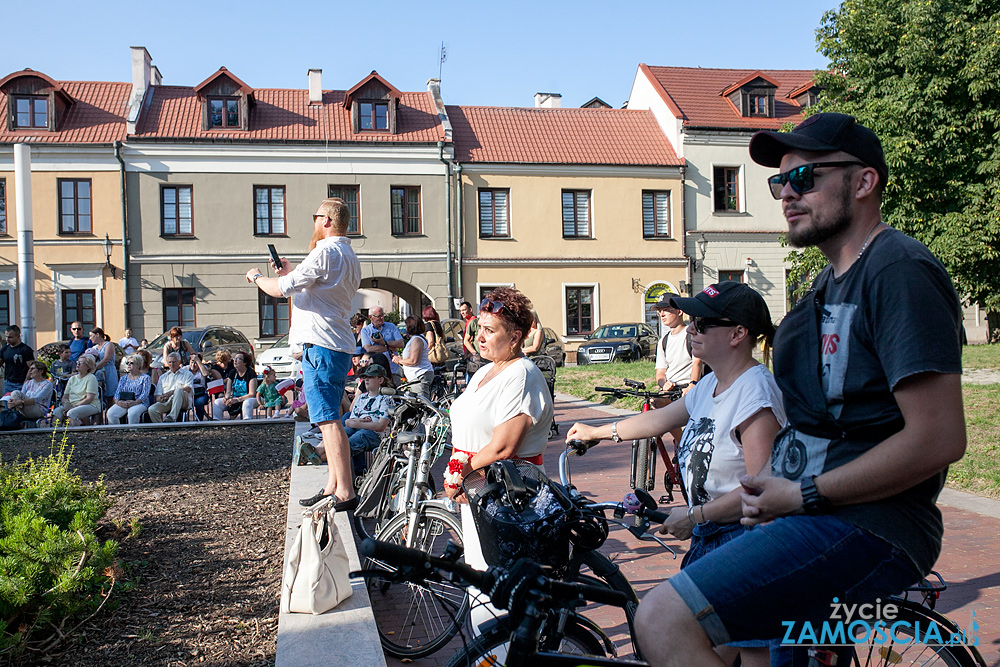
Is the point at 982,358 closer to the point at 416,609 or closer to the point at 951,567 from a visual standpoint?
the point at 951,567

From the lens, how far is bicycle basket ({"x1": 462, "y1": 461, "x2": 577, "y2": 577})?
2.48 meters

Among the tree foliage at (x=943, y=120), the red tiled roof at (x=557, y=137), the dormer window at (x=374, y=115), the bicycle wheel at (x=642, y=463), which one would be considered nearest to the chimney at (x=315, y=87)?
the dormer window at (x=374, y=115)

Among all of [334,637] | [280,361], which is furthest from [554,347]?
[334,637]

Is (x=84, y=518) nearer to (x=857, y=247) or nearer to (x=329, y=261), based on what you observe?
(x=329, y=261)

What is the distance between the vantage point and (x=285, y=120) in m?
31.4

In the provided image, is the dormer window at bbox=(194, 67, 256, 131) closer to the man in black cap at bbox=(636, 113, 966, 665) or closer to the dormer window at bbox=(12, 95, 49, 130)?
the dormer window at bbox=(12, 95, 49, 130)

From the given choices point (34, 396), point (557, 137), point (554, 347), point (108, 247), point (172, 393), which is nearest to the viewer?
point (34, 396)

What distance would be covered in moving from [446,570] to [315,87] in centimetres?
3320

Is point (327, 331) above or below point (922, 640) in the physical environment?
above

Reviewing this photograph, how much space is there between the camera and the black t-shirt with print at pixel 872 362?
176 centimetres

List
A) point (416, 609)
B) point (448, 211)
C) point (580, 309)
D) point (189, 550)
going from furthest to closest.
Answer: point (580, 309) → point (448, 211) → point (189, 550) → point (416, 609)

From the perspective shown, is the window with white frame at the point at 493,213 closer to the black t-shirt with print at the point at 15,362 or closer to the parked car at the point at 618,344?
the parked car at the point at 618,344

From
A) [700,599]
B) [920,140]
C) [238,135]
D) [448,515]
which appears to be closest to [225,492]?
[448,515]

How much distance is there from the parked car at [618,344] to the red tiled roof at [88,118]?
17939 millimetres
